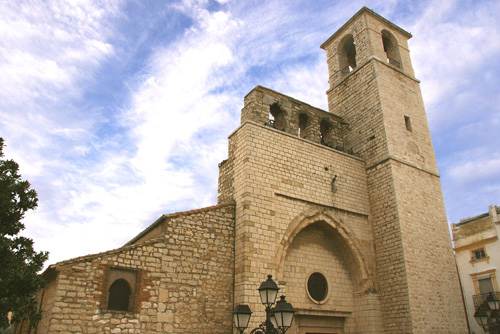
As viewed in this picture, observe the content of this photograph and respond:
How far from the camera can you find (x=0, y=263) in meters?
7.63

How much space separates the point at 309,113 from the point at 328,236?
163 inches

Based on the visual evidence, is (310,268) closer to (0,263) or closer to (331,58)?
(0,263)

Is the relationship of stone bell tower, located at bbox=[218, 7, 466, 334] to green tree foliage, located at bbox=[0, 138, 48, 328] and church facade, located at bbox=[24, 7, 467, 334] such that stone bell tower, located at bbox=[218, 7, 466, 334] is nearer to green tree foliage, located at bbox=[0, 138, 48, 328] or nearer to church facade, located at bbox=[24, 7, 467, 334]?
church facade, located at bbox=[24, 7, 467, 334]

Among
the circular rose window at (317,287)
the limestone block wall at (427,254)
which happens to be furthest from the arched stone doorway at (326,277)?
the limestone block wall at (427,254)

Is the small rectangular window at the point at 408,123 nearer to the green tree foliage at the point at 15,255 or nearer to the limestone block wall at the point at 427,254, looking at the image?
the limestone block wall at the point at 427,254

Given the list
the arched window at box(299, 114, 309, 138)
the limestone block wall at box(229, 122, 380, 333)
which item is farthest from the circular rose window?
the arched window at box(299, 114, 309, 138)

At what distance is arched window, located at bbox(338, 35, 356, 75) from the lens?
637 inches

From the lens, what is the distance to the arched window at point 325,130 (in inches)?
547

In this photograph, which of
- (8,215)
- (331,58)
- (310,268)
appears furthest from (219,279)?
(331,58)

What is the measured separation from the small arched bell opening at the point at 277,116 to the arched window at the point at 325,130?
193 centimetres

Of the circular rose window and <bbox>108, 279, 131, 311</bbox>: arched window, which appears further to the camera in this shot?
the circular rose window

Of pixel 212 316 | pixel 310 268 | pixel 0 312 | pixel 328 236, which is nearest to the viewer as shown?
pixel 0 312

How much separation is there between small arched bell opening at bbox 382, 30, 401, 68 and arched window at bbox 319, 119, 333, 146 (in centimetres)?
428

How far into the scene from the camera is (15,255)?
7773 mm
